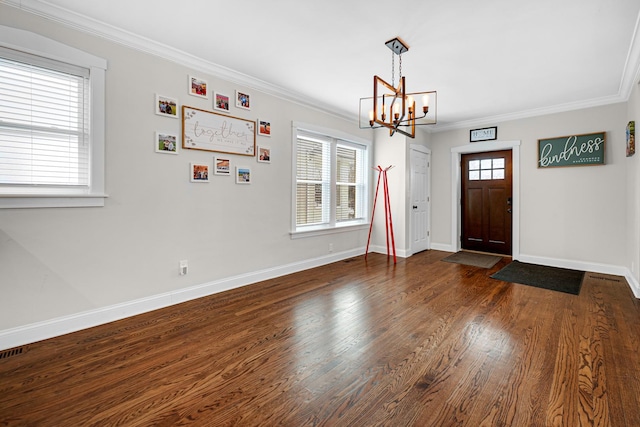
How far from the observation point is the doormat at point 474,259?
489 cm

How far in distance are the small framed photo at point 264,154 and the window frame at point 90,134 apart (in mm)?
1624

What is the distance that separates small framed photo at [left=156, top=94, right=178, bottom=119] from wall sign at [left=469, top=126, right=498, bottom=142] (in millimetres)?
4916

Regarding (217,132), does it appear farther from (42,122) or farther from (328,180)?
(328,180)

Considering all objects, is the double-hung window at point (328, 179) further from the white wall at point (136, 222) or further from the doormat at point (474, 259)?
the doormat at point (474, 259)

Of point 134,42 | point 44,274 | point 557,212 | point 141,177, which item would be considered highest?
point 134,42

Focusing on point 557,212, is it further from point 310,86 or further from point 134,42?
point 134,42

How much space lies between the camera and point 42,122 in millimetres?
2314

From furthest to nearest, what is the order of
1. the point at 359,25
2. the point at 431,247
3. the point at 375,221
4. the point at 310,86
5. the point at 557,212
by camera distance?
the point at 431,247 → the point at 375,221 → the point at 557,212 → the point at 310,86 → the point at 359,25

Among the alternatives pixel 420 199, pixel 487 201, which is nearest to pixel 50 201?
pixel 420 199

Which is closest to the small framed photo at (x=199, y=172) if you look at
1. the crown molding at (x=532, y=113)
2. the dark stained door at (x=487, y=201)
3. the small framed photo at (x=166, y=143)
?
the small framed photo at (x=166, y=143)

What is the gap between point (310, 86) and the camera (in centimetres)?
385

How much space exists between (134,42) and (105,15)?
31 centimetres

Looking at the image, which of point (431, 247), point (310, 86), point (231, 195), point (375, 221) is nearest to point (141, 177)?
point (231, 195)

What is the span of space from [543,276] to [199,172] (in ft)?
15.1
